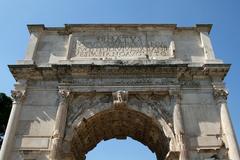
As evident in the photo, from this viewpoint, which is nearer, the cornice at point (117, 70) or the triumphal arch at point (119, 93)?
the triumphal arch at point (119, 93)

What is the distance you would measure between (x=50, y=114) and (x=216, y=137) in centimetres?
604

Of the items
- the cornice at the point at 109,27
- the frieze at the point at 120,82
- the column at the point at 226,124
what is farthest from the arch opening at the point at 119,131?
the cornice at the point at 109,27

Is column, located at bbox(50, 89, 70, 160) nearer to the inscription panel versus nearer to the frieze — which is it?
the frieze

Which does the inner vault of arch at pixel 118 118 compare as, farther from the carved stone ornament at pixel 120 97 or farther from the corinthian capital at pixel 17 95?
the corinthian capital at pixel 17 95

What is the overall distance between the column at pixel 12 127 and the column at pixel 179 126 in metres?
5.68

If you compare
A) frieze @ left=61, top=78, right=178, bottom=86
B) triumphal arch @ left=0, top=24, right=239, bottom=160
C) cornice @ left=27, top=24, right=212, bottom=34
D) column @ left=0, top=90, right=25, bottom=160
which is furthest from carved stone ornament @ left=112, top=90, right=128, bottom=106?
cornice @ left=27, top=24, right=212, bottom=34

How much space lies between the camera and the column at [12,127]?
1006 cm

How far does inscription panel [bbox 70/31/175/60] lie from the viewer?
12.9m

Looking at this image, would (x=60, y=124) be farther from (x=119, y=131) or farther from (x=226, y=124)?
(x=226, y=124)

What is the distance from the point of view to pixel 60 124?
1070 centimetres

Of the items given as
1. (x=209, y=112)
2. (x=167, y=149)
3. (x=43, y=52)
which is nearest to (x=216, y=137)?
(x=209, y=112)

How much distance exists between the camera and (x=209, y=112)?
11.2 metres

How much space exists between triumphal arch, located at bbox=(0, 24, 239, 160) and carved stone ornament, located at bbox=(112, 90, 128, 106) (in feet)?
0.13

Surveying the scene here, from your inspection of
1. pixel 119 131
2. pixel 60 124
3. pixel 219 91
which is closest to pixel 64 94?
pixel 60 124
